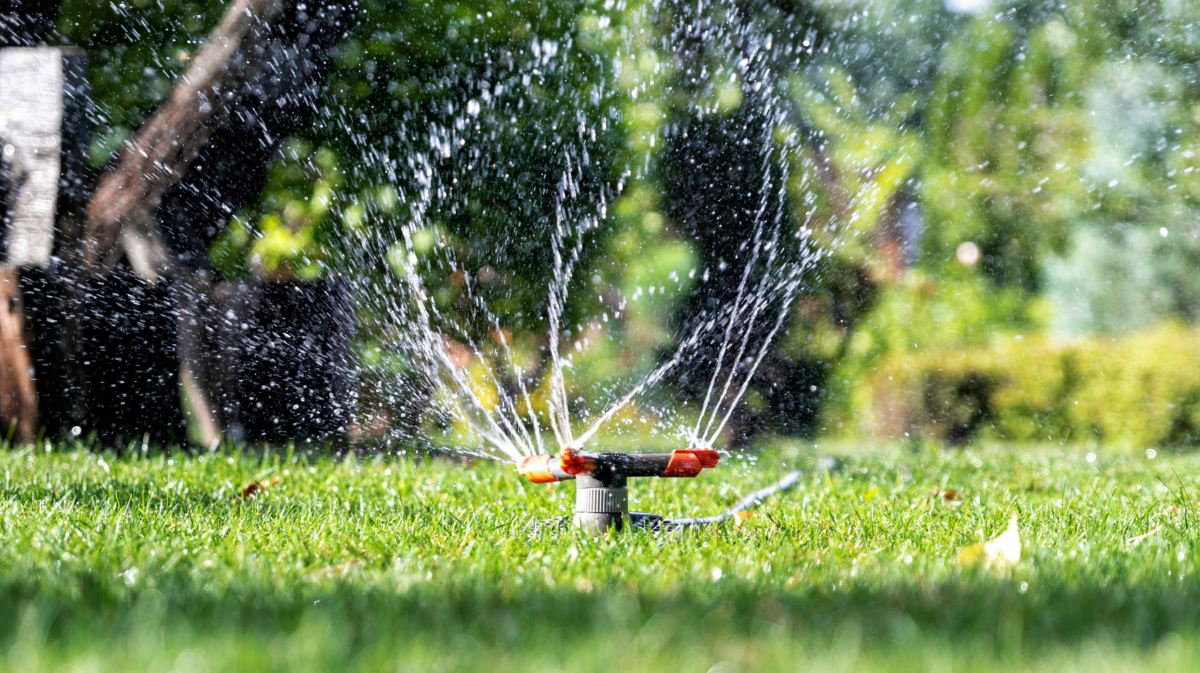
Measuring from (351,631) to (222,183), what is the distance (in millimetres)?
5186

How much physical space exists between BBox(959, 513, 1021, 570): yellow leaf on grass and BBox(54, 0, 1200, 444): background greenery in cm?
498

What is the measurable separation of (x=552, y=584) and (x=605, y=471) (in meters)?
0.53

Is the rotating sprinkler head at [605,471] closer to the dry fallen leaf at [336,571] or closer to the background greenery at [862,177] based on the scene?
the dry fallen leaf at [336,571]

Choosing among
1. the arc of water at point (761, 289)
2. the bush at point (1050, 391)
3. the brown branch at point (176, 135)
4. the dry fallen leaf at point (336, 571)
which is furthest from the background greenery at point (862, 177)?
the dry fallen leaf at point (336, 571)

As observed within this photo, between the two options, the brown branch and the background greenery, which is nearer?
the brown branch

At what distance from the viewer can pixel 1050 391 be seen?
9766 mm

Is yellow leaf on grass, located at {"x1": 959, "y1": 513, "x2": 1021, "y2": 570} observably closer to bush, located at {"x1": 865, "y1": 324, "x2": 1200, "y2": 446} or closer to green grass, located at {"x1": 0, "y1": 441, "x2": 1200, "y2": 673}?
green grass, located at {"x1": 0, "y1": 441, "x2": 1200, "y2": 673}

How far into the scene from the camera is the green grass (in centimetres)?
148

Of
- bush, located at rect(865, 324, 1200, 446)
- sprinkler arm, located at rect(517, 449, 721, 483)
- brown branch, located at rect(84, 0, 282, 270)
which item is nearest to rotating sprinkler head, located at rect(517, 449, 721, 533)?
sprinkler arm, located at rect(517, 449, 721, 483)

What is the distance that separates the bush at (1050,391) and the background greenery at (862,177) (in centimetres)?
2

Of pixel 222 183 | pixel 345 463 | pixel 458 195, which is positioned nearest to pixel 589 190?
pixel 458 195

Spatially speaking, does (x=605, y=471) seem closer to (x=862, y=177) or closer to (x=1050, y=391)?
(x=1050, y=391)

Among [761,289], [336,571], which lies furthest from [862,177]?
[336,571]

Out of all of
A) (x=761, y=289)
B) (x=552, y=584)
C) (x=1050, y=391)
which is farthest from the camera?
(x=1050, y=391)
